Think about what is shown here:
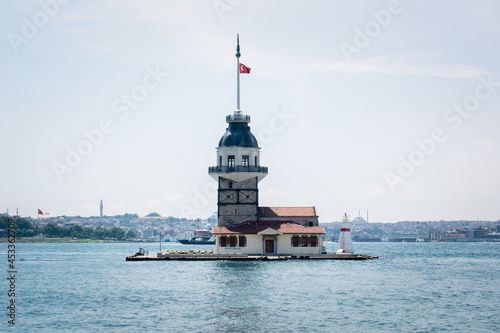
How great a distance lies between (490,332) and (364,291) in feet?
56.0

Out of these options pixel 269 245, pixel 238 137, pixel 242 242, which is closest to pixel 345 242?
pixel 269 245

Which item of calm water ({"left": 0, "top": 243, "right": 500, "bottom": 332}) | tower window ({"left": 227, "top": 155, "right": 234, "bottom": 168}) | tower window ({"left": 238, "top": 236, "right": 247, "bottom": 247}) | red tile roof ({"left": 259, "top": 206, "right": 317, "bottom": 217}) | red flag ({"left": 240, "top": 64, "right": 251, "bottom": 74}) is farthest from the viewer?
red flag ({"left": 240, "top": 64, "right": 251, "bottom": 74})

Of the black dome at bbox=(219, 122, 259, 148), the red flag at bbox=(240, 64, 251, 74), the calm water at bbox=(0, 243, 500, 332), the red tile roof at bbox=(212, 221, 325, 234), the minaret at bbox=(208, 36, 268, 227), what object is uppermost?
the red flag at bbox=(240, 64, 251, 74)

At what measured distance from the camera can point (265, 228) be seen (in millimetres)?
82000

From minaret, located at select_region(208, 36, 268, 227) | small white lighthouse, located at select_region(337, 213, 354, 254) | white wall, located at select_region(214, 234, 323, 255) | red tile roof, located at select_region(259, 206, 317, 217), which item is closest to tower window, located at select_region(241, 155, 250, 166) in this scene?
minaret, located at select_region(208, 36, 268, 227)

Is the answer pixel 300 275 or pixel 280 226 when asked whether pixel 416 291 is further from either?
pixel 280 226

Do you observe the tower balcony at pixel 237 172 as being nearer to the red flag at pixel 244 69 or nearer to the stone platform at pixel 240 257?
the stone platform at pixel 240 257

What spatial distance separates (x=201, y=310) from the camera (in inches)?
1734

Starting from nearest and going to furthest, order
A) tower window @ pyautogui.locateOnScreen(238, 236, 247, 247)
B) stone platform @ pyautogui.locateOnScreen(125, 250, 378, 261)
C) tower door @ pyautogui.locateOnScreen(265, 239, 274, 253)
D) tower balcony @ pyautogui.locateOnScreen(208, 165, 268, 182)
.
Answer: stone platform @ pyautogui.locateOnScreen(125, 250, 378, 261)
tower window @ pyautogui.locateOnScreen(238, 236, 247, 247)
tower door @ pyautogui.locateOnScreen(265, 239, 274, 253)
tower balcony @ pyautogui.locateOnScreen(208, 165, 268, 182)

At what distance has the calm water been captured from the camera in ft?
129

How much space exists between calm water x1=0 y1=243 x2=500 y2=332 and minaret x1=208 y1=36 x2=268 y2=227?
11228 mm

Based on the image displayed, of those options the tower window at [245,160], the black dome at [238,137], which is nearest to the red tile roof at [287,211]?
the tower window at [245,160]

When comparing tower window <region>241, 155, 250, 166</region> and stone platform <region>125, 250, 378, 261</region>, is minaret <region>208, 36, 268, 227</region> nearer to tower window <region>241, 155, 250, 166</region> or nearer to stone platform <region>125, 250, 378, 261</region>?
tower window <region>241, 155, 250, 166</region>

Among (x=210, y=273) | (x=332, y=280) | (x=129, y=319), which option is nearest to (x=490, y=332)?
(x=129, y=319)
